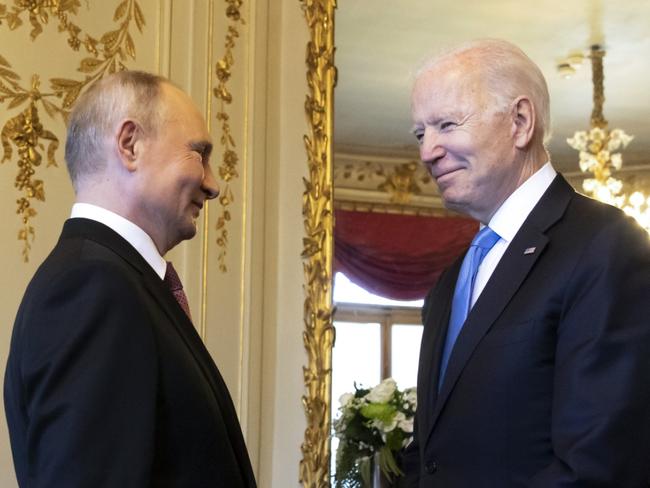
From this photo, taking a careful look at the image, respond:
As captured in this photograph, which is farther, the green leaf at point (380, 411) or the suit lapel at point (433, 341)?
the green leaf at point (380, 411)

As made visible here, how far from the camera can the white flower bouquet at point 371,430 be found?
2734 millimetres

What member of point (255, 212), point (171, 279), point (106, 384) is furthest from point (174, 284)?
point (255, 212)

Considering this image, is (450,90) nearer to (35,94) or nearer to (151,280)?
(151,280)

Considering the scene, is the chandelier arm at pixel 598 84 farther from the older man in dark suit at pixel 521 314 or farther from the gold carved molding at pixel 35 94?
the older man in dark suit at pixel 521 314

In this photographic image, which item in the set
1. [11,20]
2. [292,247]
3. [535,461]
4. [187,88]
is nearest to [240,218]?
[292,247]

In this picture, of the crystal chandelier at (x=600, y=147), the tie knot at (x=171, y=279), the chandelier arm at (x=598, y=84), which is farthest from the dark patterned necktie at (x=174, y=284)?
the chandelier arm at (x=598, y=84)

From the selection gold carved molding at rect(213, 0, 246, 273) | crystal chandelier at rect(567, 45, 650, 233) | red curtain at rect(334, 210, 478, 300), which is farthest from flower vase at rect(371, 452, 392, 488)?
crystal chandelier at rect(567, 45, 650, 233)

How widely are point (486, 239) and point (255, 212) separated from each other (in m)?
1.15

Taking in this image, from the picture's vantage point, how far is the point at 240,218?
9.25 ft

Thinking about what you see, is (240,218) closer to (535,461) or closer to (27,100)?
(27,100)

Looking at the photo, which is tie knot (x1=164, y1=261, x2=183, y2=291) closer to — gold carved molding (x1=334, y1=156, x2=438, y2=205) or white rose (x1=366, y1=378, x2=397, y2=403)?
white rose (x1=366, y1=378, x2=397, y2=403)

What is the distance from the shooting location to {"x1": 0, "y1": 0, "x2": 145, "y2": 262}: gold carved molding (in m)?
2.47

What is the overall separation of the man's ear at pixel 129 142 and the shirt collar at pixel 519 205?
2.02 feet

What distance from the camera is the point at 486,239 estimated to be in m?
1.80
